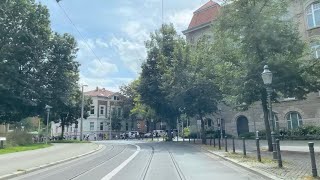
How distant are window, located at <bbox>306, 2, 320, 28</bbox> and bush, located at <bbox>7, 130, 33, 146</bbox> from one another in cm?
3373

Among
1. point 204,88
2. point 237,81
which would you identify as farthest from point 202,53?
point 237,81

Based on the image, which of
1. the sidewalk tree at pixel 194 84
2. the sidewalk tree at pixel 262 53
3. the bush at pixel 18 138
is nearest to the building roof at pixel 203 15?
the sidewalk tree at pixel 194 84

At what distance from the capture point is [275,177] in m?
9.85

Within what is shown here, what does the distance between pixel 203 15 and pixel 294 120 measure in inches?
889

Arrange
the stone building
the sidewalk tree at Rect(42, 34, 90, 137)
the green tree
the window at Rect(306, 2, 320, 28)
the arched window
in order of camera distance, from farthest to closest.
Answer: the sidewalk tree at Rect(42, 34, 90, 137), the window at Rect(306, 2, 320, 28), the arched window, the stone building, the green tree

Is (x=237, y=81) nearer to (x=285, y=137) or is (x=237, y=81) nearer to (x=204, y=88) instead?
(x=204, y=88)

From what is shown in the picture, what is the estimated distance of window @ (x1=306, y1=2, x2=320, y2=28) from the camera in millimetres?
37375

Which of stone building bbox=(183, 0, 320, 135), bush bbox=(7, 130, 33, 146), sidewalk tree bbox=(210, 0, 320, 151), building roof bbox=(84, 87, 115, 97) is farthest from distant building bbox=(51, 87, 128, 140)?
sidewalk tree bbox=(210, 0, 320, 151)

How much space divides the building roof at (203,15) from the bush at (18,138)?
30.2m

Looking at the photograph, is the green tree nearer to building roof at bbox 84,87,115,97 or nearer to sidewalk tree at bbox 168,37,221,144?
sidewalk tree at bbox 168,37,221,144

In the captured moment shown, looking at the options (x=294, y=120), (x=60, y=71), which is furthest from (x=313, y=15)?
(x=60, y=71)

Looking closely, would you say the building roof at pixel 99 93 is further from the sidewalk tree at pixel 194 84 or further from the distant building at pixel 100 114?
the sidewalk tree at pixel 194 84

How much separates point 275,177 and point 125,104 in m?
71.3

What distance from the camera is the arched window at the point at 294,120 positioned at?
37.2 meters
